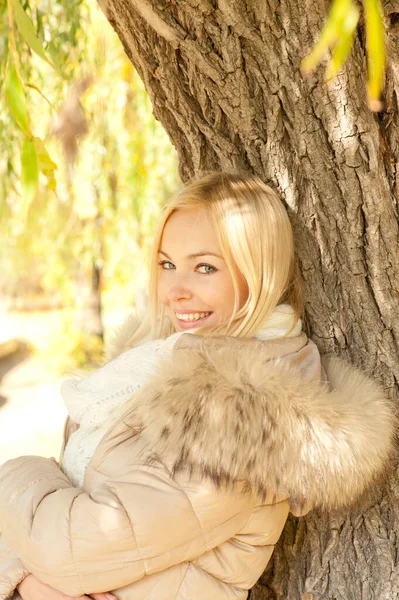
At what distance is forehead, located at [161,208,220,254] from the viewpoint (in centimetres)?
174

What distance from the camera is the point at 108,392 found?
1747mm

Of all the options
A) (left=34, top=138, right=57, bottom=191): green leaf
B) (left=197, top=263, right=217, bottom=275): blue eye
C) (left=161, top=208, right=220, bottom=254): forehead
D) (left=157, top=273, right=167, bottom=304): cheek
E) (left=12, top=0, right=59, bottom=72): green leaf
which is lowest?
(left=157, top=273, right=167, bottom=304): cheek

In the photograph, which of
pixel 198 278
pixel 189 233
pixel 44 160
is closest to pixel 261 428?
pixel 198 278

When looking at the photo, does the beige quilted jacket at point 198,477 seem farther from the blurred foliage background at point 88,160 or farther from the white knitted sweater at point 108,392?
the blurred foliage background at point 88,160

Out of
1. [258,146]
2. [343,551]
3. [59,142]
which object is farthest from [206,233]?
[59,142]

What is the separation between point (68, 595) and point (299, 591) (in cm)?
59

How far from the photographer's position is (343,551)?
1.74 m

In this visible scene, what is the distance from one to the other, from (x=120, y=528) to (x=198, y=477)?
0.59 feet

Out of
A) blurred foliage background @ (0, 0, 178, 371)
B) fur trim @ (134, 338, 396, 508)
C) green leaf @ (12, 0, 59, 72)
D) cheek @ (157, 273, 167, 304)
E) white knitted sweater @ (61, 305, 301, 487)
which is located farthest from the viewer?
blurred foliage background @ (0, 0, 178, 371)

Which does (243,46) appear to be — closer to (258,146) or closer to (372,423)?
(258,146)

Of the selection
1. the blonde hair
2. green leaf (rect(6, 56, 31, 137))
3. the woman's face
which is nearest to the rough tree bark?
the blonde hair

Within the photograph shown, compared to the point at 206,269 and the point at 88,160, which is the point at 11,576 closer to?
the point at 206,269

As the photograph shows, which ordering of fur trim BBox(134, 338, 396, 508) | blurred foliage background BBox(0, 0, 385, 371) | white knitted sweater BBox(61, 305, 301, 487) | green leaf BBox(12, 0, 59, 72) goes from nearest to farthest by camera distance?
1. fur trim BBox(134, 338, 396, 508)
2. green leaf BBox(12, 0, 59, 72)
3. white knitted sweater BBox(61, 305, 301, 487)
4. blurred foliage background BBox(0, 0, 385, 371)

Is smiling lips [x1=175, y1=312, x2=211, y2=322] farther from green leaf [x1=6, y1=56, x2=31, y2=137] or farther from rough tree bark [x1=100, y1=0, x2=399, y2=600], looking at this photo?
green leaf [x1=6, y1=56, x2=31, y2=137]
